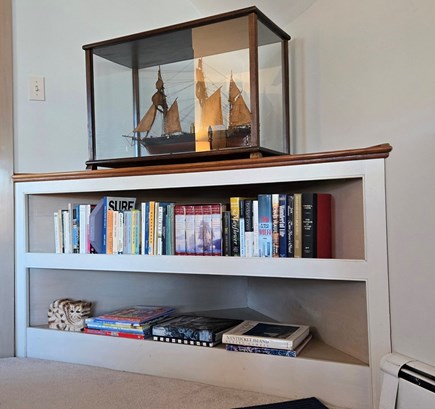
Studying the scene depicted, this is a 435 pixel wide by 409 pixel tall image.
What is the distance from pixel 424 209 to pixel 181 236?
0.83 metres

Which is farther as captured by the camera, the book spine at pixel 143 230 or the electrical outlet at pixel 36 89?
the electrical outlet at pixel 36 89

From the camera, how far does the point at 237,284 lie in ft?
7.15

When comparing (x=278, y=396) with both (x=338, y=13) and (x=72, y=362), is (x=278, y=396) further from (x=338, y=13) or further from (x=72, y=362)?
(x=338, y=13)

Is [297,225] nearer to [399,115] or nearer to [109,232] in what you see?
[399,115]

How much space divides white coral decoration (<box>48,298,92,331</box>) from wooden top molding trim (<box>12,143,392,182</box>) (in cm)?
53

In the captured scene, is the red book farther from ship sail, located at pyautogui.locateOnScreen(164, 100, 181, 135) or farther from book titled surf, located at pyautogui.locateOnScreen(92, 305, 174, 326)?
book titled surf, located at pyautogui.locateOnScreen(92, 305, 174, 326)

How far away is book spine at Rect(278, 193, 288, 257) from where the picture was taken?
1485 mm

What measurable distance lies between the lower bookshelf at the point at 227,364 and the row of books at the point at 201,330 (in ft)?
0.08

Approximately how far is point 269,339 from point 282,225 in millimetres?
375

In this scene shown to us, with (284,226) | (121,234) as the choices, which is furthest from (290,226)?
(121,234)

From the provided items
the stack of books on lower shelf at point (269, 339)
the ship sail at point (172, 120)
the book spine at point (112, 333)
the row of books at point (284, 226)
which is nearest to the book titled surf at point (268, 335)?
the stack of books on lower shelf at point (269, 339)

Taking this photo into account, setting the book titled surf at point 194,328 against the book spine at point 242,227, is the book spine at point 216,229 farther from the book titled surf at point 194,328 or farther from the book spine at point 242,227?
the book titled surf at point 194,328

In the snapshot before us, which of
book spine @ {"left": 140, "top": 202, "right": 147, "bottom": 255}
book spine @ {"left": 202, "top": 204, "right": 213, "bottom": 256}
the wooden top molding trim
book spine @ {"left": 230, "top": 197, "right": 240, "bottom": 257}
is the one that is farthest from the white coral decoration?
book spine @ {"left": 230, "top": 197, "right": 240, "bottom": 257}

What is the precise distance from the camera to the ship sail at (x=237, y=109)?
1.57 metres
